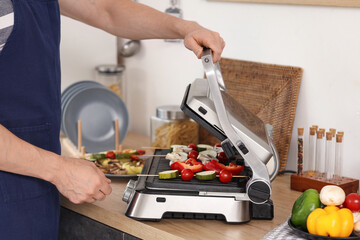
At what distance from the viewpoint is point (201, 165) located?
1.49 meters

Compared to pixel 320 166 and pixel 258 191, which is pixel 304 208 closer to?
pixel 258 191

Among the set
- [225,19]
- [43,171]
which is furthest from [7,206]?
[225,19]

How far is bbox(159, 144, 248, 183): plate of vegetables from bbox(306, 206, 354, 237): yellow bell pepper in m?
0.26

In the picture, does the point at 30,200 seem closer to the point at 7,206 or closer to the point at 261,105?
the point at 7,206

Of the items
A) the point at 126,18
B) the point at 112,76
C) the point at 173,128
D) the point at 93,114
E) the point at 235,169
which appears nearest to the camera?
the point at 235,169

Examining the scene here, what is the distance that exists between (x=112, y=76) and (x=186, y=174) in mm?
1214

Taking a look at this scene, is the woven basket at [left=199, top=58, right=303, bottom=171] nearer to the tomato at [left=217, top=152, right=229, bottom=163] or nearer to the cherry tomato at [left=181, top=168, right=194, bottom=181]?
the tomato at [left=217, top=152, right=229, bottom=163]

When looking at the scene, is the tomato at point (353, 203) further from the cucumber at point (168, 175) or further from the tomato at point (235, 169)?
the cucumber at point (168, 175)

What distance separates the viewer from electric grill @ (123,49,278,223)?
1.32 meters

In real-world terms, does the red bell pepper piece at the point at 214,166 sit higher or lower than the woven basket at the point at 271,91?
lower

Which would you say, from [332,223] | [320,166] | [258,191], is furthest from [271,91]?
[332,223]

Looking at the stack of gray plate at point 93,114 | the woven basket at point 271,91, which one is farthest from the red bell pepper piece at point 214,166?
the stack of gray plate at point 93,114

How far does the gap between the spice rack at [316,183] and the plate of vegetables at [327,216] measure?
0.31 metres

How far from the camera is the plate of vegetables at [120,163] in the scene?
1.82 meters
